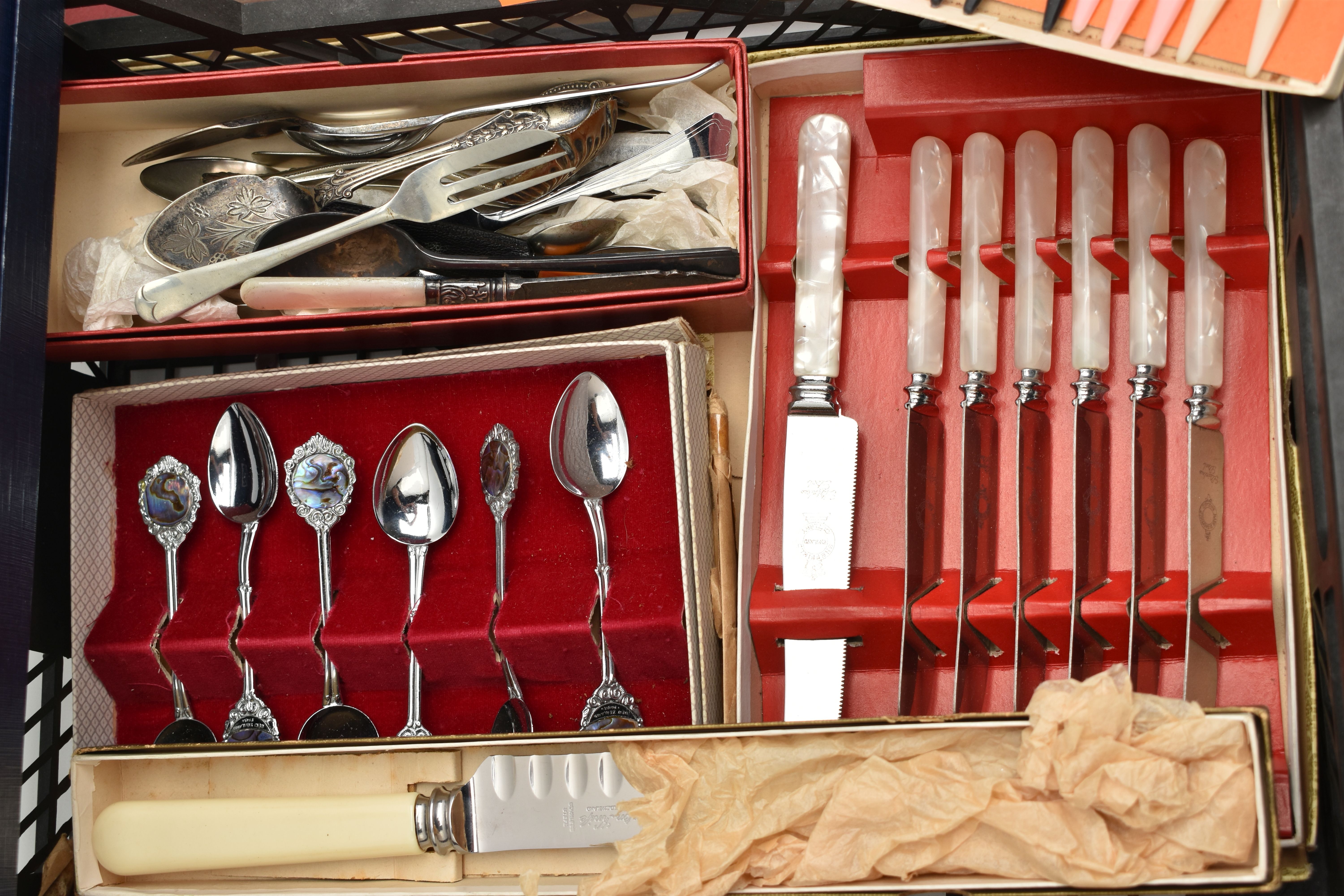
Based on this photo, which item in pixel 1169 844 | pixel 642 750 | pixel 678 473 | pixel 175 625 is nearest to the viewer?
pixel 1169 844

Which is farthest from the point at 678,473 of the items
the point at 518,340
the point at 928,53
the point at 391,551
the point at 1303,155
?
the point at 1303,155

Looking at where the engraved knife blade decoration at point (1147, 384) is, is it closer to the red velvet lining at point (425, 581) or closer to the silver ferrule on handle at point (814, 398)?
the silver ferrule on handle at point (814, 398)

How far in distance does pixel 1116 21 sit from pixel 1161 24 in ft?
0.11

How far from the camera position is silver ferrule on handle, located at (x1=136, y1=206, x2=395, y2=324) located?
1.09 m

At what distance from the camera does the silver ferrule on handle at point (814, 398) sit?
1077mm

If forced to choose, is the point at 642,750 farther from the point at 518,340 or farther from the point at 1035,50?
the point at 1035,50

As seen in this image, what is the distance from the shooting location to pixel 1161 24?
2.65ft

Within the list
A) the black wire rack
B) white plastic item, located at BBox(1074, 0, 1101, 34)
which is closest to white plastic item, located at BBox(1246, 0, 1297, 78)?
white plastic item, located at BBox(1074, 0, 1101, 34)

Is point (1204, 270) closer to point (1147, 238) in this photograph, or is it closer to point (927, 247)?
point (1147, 238)

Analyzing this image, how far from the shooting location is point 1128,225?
1.07 metres

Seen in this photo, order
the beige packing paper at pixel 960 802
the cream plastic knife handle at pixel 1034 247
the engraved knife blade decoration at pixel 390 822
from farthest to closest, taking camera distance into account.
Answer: the cream plastic knife handle at pixel 1034 247 < the engraved knife blade decoration at pixel 390 822 < the beige packing paper at pixel 960 802

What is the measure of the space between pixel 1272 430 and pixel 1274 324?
106 millimetres

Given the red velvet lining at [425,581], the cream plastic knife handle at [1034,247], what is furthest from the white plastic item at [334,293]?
the cream plastic knife handle at [1034,247]

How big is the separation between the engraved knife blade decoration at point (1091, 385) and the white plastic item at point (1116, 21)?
0.24 metres
